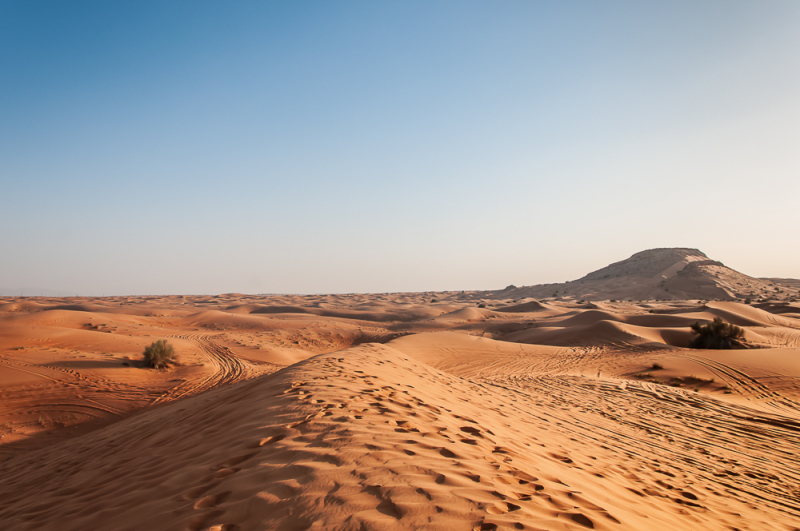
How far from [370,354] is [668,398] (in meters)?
7.84

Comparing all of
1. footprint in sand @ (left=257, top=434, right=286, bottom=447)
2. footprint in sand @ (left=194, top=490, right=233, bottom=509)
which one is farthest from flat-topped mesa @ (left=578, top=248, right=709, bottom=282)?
footprint in sand @ (left=194, top=490, right=233, bottom=509)

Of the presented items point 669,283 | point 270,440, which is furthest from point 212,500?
point 669,283

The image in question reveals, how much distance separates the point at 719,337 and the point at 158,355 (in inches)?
933

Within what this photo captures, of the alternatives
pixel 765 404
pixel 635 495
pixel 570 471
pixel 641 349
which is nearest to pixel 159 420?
pixel 570 471

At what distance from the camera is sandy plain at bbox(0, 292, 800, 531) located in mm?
2643

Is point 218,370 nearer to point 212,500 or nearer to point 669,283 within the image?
point 212,500

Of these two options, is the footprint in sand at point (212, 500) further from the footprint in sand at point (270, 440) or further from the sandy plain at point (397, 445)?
the footprint in sand at point (270, 440)

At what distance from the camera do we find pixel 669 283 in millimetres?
56219

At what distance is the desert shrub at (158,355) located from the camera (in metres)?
14.0

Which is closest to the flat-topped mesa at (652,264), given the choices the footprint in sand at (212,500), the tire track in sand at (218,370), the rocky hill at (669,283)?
the rocky hill at (669,283)

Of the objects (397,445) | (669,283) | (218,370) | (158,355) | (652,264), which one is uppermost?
(652,264)

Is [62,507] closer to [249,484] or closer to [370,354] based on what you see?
[249,484]

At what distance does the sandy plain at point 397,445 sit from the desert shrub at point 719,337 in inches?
125

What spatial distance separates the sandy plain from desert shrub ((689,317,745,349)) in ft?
10.4
